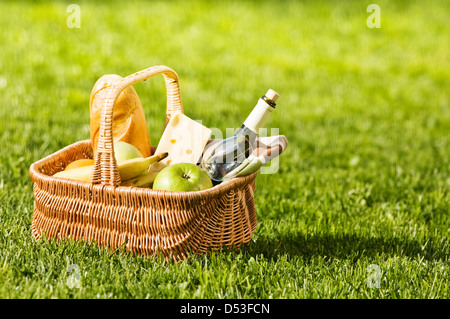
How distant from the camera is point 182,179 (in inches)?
115

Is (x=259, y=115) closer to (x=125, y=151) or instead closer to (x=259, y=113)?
(x=259, y=113)

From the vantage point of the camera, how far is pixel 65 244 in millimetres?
3059

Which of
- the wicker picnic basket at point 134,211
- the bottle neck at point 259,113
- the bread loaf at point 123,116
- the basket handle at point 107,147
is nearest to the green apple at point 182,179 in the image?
the wicker picnic basket at point 134,211

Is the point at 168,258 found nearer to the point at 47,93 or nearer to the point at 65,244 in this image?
the point at 65,244

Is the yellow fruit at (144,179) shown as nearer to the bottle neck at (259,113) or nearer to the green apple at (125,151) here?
the green apple at (125,151)

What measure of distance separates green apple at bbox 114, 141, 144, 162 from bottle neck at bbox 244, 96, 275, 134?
58 cm

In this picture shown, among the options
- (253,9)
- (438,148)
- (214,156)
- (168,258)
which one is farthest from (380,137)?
(253,9)

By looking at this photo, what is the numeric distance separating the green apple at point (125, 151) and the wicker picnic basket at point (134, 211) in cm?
28

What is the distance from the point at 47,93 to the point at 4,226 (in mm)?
2912

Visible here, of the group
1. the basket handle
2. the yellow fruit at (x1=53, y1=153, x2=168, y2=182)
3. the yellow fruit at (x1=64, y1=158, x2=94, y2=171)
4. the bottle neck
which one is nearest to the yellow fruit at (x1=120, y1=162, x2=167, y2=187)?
the yellow fruit at (x1=53, y1=153, x2=168, y2=182)

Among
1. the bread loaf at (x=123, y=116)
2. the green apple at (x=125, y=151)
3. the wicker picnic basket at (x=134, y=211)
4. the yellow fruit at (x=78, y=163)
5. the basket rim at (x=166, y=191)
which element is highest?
the bread loaf at (x=123, y=116)

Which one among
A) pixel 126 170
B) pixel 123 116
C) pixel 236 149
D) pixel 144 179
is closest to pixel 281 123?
pixel 123 116

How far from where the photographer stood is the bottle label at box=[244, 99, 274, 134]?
119 inches

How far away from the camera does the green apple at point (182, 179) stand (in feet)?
9.56
